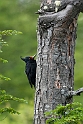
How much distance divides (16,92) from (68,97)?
13.7 metres

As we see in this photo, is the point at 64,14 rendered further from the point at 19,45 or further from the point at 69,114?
the point at 19,45

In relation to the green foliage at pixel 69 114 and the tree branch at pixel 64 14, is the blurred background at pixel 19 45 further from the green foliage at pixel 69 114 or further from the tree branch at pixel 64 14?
the green foliage at pixel 69 114

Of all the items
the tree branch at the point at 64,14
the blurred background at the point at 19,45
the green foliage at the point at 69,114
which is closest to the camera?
the green foliage at the point at 69,114

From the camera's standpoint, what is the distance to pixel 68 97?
657cm

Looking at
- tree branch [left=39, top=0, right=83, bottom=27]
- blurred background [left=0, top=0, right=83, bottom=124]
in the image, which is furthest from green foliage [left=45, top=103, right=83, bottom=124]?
blurred background [left=0, top=0, right=83, bottom=124]

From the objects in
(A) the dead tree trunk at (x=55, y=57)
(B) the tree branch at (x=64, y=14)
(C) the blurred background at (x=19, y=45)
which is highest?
(C) the blurred background at (x=19, y=45)

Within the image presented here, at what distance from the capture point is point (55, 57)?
659 cm

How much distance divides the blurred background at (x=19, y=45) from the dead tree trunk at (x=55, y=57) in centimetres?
1197

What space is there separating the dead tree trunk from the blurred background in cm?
1197

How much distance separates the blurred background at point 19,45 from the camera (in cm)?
1972

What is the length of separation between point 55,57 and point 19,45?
14.1 m

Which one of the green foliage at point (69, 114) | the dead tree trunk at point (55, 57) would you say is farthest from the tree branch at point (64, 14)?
the green foliage at point (69, 114)

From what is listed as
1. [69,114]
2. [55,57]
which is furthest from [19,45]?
[69,114]

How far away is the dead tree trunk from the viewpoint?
21.5ft
